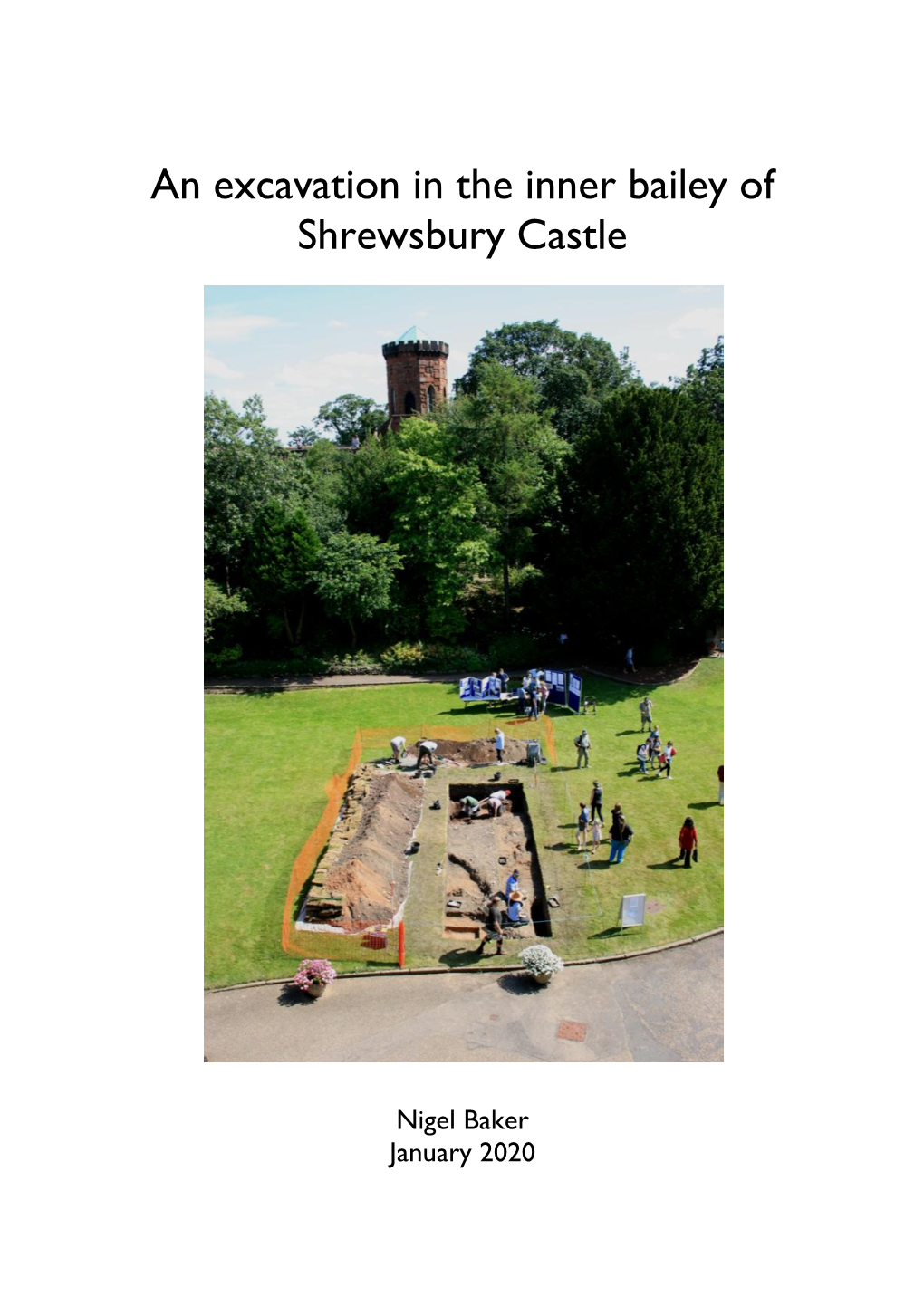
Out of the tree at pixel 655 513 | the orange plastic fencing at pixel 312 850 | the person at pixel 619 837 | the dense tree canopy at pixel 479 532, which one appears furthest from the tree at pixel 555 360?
the person at pixel 619 837

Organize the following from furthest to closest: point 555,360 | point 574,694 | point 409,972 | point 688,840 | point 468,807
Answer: point 555,360
point 574,694
point 468,807
point 688,840
point 409,972

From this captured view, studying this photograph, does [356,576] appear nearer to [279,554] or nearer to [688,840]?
[279,554]

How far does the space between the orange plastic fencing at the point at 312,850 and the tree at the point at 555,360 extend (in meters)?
42.8

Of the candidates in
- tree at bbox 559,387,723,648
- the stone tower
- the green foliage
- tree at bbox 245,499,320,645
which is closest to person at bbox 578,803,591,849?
tree at bbox 559,387,723,648

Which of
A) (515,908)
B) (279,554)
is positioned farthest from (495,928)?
(279,554)

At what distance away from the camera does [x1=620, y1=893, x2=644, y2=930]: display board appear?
1633 cm

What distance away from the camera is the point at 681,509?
106 feet

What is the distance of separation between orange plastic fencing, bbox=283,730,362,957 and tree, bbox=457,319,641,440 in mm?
42826

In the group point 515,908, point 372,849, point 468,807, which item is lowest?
point 515,908

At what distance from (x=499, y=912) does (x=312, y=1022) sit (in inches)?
168

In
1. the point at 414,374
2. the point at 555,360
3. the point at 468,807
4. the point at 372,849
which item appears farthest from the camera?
the point at 555,360

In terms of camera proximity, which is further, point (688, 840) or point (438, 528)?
point (438, 528)

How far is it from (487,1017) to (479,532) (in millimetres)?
26803

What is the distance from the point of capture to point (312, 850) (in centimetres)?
1997
